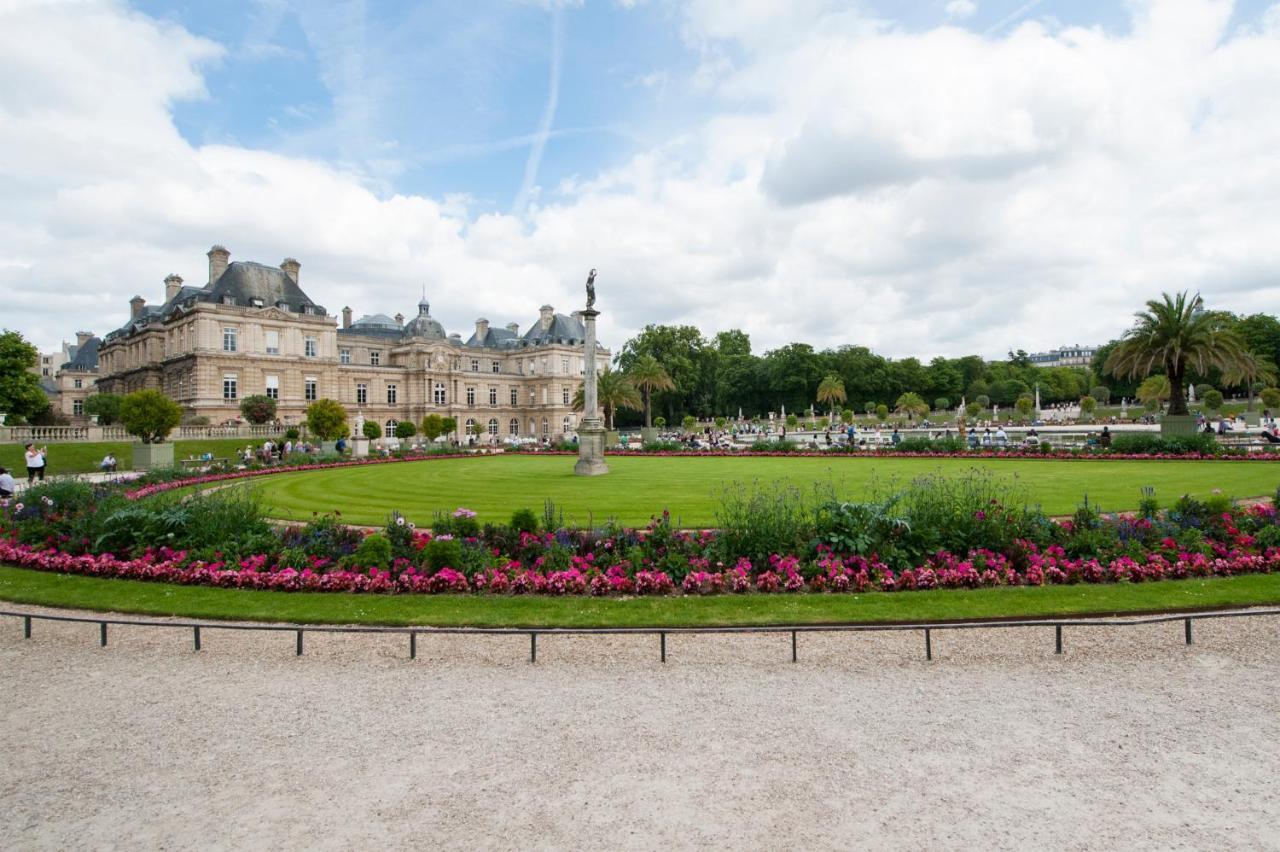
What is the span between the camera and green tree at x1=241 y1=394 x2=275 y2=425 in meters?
55.8

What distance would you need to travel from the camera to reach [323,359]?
68.8 meters

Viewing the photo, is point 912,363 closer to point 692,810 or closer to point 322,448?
point 322,448

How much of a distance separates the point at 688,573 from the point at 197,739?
21.2 ft

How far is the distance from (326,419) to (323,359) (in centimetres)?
2739

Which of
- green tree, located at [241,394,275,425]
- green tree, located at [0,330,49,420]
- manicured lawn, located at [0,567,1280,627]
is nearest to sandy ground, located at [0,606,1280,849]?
manicured lawn, located at [0,567,1280,627]

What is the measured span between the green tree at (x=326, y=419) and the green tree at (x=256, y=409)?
1401cm

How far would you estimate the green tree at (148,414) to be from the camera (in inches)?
1403

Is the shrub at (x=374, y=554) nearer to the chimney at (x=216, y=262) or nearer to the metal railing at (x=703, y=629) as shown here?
the metal railing at (x=703, y=629)

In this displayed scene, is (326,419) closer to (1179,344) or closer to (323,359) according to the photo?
(323,359)

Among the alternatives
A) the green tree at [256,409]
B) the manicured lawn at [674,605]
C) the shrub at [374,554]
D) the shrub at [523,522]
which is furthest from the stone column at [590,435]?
the green tree at [256,409]

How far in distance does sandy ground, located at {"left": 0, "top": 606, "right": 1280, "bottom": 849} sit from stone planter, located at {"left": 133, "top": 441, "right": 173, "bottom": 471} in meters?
30.7

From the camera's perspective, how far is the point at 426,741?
6.16 meters

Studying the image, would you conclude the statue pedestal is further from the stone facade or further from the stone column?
the stone facade

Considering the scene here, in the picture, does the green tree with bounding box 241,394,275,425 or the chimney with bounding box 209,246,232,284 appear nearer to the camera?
the green tree with bounding box 241,394,275,425
